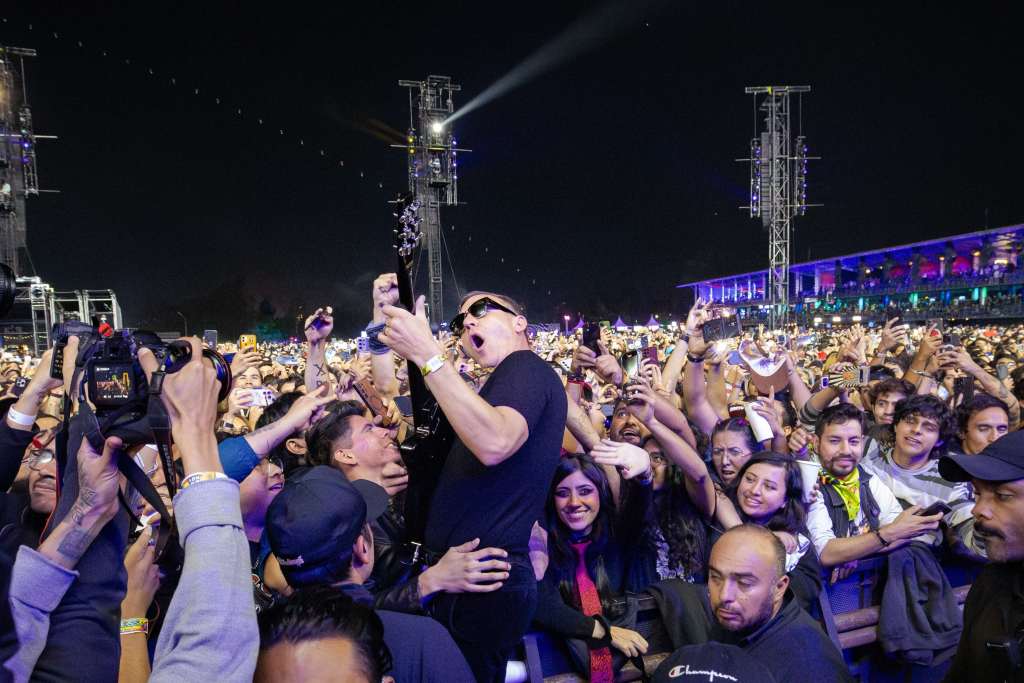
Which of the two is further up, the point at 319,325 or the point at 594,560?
the point at 319,325

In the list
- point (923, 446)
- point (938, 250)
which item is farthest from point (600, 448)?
point (938, 250)

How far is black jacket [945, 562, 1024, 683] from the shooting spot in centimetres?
184

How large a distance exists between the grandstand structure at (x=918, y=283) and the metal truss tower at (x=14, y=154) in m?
37.0

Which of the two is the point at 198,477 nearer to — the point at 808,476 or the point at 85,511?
the point at 85,511

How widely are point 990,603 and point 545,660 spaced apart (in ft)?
5.42

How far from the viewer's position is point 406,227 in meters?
2.21

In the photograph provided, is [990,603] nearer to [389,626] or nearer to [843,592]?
[843,592]

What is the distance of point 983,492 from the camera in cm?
210

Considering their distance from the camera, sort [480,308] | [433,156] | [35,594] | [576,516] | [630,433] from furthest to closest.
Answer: [433,156] → [630,433] → [576,516] → [480,308] → [35,594]

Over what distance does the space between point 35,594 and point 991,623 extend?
111 inches

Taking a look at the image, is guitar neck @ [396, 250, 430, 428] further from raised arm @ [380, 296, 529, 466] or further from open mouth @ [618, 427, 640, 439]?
open mouth @ [618, 427, 640, 439]

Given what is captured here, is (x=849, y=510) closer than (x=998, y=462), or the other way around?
(x=998, y=462)

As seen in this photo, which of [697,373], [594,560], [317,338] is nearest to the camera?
[594,560]

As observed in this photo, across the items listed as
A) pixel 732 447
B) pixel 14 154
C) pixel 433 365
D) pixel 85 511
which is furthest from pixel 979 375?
pixel 14 154
